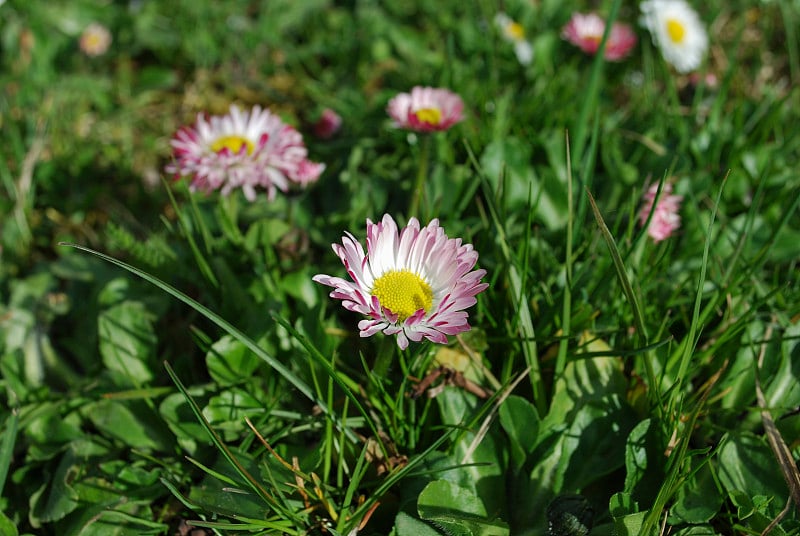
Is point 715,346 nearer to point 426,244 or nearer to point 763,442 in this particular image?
point 763,442

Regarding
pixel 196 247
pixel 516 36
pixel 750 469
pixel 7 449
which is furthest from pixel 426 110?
pixel 7 449

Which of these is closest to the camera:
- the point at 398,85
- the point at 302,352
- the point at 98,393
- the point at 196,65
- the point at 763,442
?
the point at 763,442

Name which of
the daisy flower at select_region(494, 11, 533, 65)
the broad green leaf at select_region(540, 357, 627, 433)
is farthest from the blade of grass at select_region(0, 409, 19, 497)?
the daisy flower at select_region(494, 11, 533, 65)

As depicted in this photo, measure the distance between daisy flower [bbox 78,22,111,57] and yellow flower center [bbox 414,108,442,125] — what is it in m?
1.89

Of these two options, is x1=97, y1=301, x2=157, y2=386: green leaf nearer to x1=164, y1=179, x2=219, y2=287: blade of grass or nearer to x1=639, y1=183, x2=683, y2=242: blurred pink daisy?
x1=164, y1=179, x2=219, y2=287: blade of grass

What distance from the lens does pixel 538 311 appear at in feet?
6.16

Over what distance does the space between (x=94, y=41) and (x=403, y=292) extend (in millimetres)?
2620

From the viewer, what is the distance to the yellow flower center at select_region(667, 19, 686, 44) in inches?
139

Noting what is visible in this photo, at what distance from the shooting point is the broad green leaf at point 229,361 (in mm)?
1758

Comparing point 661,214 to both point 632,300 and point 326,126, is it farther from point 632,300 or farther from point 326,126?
point 326,126

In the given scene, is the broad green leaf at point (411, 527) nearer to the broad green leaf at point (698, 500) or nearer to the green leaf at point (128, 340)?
the broad green leaf at point (698, 500)

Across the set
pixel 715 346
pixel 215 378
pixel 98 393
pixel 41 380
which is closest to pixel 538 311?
pixel 715 346

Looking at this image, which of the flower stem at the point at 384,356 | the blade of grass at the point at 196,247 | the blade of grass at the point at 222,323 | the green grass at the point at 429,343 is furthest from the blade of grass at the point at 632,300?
the blade of grass at the point at 196,247

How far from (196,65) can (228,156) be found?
1688mm
